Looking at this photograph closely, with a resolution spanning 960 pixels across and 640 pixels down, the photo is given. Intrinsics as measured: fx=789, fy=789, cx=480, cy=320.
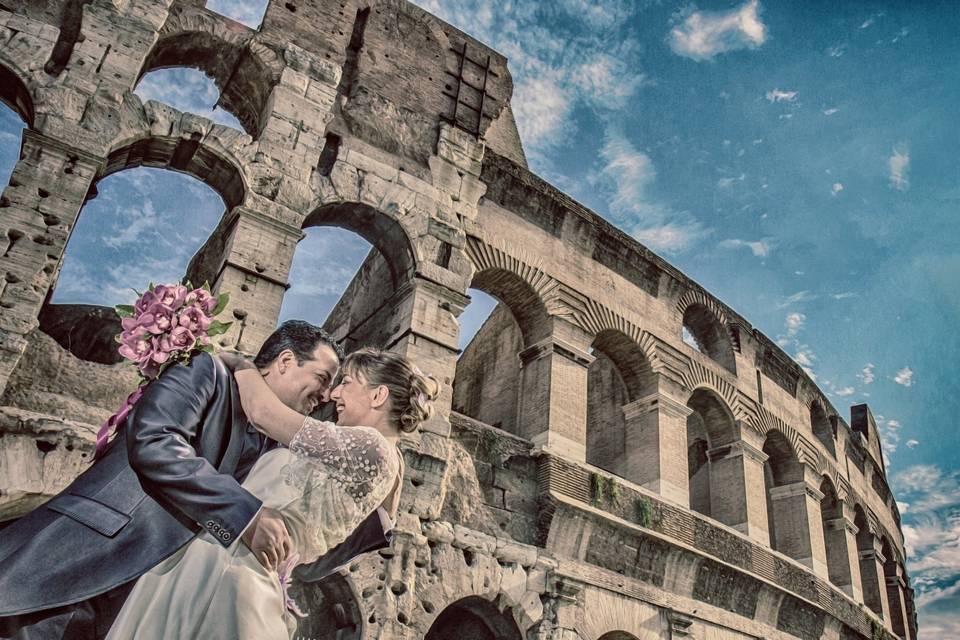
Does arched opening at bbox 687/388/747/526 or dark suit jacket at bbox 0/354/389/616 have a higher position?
arched opening at bbox 687/388/747/526

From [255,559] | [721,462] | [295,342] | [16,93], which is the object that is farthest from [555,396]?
[255,559]

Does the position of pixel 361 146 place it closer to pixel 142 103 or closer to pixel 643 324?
pixel 142 103

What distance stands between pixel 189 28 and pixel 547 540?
261 inches

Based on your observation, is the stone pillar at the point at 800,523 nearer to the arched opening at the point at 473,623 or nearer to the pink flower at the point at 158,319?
the arched opening at the point at 473,623

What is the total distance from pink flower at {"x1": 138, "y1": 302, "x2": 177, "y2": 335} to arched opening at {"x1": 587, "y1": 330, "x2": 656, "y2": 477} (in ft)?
Answer: 27.3

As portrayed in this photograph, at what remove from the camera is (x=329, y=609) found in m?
7.01

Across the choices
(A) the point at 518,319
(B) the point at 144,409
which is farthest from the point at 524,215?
(B) the point at 144,409

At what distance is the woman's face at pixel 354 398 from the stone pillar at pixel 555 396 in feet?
19.5

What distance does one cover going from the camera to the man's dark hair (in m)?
3.00

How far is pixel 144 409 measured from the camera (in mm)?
2555

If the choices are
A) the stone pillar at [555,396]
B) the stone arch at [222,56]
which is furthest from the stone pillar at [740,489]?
the stone arch at [222,56]

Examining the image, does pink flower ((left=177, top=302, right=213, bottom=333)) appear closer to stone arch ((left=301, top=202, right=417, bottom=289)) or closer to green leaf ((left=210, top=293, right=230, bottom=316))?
green leaf ((left=210, top=293, right=230, bottom=316))

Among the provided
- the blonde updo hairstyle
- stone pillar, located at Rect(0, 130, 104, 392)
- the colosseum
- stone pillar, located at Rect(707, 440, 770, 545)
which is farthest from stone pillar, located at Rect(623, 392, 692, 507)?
the blonde updo hairstyle

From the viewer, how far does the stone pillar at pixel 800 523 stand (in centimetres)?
1202
